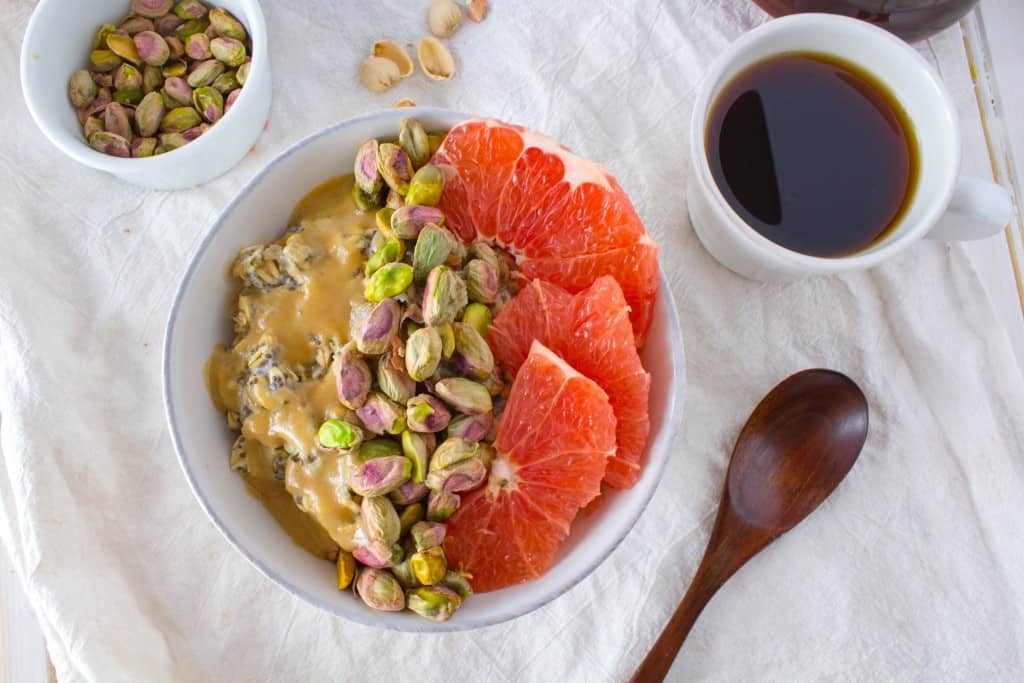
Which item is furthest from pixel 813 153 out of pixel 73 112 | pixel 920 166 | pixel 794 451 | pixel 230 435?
pixel 73 112

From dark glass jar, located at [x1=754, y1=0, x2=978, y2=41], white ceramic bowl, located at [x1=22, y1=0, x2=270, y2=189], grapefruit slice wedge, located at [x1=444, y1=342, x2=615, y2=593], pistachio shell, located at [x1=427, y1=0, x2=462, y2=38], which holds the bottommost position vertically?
grapefruit slice wedge, located at [x1=444, y1=342, x2=615, y2=593]

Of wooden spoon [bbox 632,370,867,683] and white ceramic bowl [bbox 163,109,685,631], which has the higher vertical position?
white ceramic bowl [bbox 163,109,685,631]

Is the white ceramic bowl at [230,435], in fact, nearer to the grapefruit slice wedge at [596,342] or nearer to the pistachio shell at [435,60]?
the grapefruit slice wedge at [596,342]

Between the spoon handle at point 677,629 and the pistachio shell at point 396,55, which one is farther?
the pistachio shell at point 396,55

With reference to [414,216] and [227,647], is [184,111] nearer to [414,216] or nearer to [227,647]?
[414,216]

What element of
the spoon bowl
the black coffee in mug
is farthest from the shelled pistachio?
the spoon bowl

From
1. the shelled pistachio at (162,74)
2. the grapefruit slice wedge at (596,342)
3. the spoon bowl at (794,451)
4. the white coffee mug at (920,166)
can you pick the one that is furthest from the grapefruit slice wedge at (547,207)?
the shelled pistachio at (162,74)

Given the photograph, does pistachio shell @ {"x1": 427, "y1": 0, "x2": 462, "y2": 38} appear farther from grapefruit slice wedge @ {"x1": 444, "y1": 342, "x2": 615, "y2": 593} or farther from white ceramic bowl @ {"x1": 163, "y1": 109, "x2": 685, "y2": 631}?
A: grapefruit slice wedge @ {"x1": 444, "y1": 342, "x2": 615, "y2": 593}
